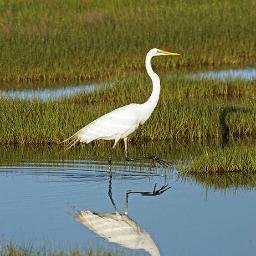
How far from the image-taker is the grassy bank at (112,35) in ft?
68.9

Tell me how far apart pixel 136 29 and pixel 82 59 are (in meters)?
3.69

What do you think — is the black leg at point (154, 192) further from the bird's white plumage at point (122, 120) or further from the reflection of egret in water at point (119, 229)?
the bird's white plumage at point (122, 120)

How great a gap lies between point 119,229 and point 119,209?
1.01m

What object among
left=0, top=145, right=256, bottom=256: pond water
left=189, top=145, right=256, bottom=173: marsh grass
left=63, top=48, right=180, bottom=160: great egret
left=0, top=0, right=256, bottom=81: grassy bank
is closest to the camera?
left=0, top=145, right=256, bottom=256: pond water

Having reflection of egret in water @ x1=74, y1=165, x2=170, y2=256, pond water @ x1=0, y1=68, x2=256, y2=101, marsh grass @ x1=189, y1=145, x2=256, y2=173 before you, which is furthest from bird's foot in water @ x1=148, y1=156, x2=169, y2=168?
pond water @ x1=0, y1=68, x2=256, y2=101

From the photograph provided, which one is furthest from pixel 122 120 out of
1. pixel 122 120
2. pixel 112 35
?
pixel 112 35

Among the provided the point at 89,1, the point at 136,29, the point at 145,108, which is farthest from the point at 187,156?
the point at 89,1

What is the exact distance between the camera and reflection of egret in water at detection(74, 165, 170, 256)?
8.53 meters

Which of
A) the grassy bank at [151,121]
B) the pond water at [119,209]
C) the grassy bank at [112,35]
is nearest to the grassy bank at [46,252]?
the pond water at [119,209]

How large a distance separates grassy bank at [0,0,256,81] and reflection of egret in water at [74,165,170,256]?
10575mm

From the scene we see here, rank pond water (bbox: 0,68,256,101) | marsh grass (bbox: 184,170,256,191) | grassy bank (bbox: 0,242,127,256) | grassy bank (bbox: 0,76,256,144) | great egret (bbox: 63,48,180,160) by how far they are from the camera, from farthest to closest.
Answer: pond water (bbox: 0,68,256,101), grassy bank (bbox: 0,76,256,144), great egret (bbox: 63,48,180,160), marsh grass (bbox: 184,170,256,191), grassy bank (bbox: 0,242,127,256)

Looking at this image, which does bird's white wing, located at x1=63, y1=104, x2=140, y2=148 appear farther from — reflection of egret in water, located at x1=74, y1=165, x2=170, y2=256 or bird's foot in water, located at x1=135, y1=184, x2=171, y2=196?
reflection of egret in water, located at x1=74, y1=165, x2=170, y2=256

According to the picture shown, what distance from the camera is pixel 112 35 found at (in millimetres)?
23797

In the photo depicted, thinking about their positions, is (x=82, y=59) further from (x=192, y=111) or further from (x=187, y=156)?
(x=187, y=156)
